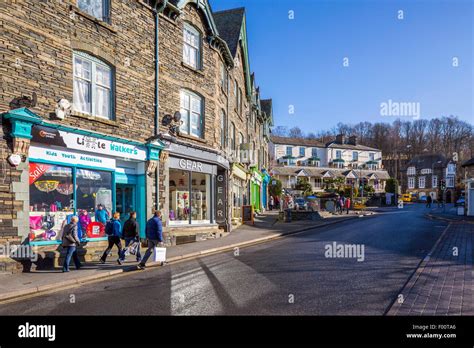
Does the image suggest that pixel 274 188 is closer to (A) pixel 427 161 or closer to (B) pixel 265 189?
(B) pixel 265 189

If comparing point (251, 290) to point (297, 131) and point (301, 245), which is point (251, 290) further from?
point (297, 131)

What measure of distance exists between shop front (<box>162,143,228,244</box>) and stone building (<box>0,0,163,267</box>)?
59.1 inches

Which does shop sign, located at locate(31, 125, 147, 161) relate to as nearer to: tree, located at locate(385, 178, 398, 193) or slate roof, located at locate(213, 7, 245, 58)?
slate roof, located at locate(213, 7, 245, 58)

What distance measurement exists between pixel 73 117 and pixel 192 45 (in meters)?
7.70

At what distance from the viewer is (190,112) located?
53.1 feet

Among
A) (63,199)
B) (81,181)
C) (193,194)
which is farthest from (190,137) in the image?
(63,199)

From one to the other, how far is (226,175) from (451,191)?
2399 inches

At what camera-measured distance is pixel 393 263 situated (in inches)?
388

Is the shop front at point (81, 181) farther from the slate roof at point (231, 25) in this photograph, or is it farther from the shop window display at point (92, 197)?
the slate roof at point (231, 25)

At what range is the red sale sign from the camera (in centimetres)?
990

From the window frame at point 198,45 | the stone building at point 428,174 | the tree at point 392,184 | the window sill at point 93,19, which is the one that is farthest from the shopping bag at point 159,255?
the stone building at point 428,174

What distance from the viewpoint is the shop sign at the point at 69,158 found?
9.98 metres

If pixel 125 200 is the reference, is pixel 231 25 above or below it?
above
